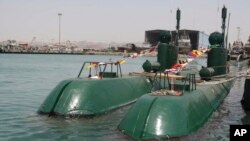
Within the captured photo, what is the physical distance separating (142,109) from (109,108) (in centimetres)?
599

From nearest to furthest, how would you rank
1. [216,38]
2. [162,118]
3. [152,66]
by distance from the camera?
[162,118] < [152,66] < [216,38]

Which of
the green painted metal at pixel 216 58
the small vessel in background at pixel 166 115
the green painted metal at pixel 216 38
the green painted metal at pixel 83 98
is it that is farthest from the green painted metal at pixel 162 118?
the green painted metal at pixel 216 38

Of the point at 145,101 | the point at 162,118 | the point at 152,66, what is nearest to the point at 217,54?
the point at 152,66

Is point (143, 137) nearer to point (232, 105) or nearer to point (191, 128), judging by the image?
point (191, 128)

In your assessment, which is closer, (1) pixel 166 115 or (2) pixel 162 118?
(2) pixel 162 118

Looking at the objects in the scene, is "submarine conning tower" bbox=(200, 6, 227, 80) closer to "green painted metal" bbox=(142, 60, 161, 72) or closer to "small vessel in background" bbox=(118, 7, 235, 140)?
"green painted metal" bbox=(142, 60, 161, 72)

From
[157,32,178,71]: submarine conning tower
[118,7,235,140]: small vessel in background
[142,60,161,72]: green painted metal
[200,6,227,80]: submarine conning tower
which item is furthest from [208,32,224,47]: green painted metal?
→ [118,7,235,140]: small vessel in background

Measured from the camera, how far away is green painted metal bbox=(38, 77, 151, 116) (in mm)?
20844

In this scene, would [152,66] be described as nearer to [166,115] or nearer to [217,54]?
[217,54]

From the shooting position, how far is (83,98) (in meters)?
21.1

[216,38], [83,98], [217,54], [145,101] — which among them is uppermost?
[216,38]

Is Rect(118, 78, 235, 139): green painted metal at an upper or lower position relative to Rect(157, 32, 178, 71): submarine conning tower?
lower

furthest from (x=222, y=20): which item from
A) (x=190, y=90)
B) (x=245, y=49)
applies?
(x=245, y=49)

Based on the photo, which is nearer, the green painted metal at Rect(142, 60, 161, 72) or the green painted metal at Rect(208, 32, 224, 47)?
the green painted metal at Rect(142, 60, 161, 72)
